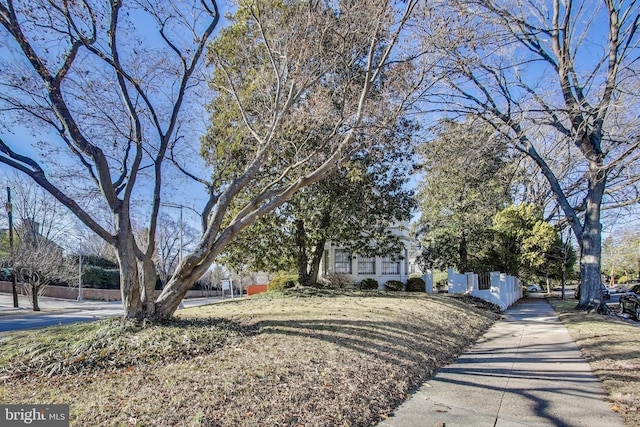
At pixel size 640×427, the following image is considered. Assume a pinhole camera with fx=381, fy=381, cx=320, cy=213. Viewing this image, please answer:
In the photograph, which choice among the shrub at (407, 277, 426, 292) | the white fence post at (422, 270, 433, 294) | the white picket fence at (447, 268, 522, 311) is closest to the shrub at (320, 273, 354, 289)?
the shrub at (407, 277, 426, 292)

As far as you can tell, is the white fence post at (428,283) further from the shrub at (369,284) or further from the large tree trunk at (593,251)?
the large tree trunk at (593,251)

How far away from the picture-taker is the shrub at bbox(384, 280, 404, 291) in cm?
2069

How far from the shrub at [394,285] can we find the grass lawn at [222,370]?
13.4 meters

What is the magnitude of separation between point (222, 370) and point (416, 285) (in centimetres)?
1784

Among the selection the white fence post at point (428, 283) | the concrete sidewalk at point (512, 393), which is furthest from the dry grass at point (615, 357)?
the white fence post at point (428, 283)

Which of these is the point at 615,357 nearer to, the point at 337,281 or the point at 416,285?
the point at 337,281

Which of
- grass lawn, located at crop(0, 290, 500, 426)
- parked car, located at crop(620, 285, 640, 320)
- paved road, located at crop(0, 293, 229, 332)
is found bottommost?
paved road, located at crop(0, 293, 229, 332)

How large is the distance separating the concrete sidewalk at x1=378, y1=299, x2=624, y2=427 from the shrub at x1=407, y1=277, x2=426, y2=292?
13378 millimetres

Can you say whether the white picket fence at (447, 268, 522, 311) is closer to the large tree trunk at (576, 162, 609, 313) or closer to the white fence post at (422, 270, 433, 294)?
the white fence post at (422, 270, 433, 294)

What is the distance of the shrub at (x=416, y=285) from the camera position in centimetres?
2102

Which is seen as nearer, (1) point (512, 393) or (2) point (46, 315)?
(1) point (512, 393)

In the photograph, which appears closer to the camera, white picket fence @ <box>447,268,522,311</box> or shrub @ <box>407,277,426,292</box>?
white picket fence @ <box>447,268,522,311</box>

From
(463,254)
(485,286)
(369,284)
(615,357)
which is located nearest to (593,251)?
(485,286)

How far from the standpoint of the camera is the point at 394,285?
2075 centimetres
